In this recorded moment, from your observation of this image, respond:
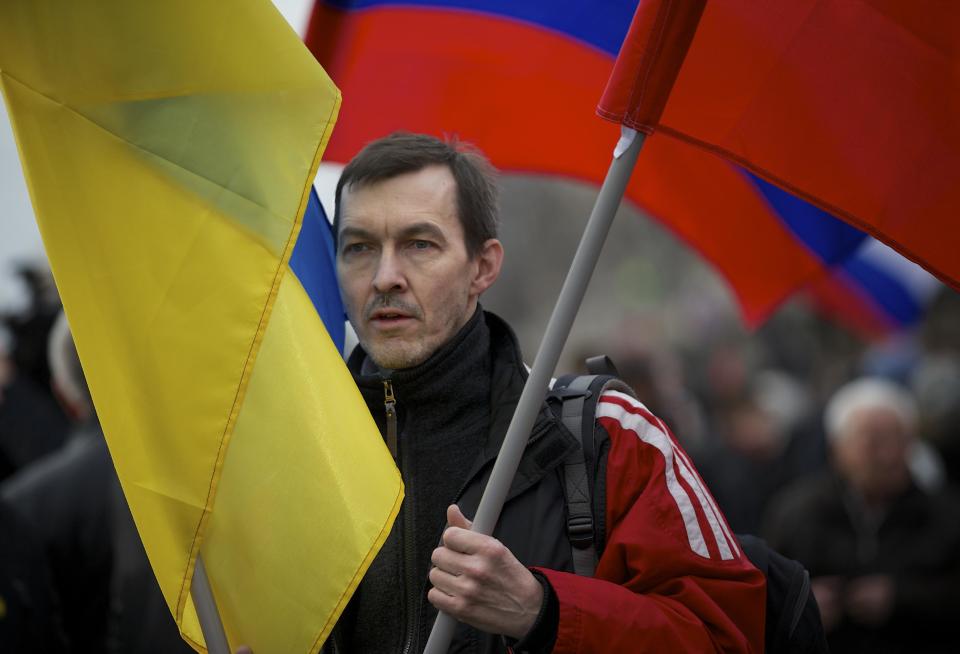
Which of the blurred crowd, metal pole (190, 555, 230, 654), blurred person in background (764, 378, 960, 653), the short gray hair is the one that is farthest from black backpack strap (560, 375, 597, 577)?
the short gray hair

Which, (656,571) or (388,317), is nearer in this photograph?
(656,571)

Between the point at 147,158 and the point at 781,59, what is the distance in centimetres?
147

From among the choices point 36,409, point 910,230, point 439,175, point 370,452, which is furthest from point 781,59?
point 36,409

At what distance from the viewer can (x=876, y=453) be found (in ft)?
20.0

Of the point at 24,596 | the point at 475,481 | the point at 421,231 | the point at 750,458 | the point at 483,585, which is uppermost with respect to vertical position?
the point at 421,231

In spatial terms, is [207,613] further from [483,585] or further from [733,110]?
[733,110]

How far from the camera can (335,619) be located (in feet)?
10.0

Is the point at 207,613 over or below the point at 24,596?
over

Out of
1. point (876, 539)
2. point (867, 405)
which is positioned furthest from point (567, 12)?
point (876, 539)

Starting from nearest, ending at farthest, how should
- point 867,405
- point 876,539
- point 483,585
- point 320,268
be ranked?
point 483,585, point 320,268, point 876,539, point 867,405

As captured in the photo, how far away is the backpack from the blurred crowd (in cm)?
182

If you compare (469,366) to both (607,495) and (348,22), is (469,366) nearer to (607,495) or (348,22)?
(607,495)

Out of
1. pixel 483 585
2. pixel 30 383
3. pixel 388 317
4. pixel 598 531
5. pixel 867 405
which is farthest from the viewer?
pixel 30 383

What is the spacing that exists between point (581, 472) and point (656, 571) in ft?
0.95
